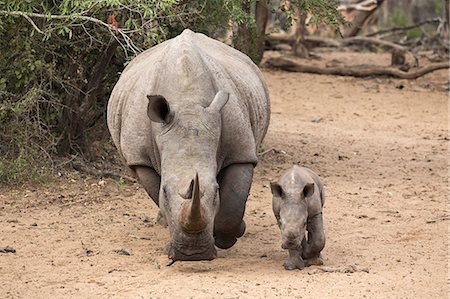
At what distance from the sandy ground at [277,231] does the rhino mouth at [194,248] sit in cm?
17

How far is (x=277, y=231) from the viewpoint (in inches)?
363

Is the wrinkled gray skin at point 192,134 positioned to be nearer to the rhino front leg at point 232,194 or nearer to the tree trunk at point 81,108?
the rhino front leg at point 232,194

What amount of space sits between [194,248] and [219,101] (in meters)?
1.10

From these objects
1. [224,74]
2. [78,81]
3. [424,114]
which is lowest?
[424,114]

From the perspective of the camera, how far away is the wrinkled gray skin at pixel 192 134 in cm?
701

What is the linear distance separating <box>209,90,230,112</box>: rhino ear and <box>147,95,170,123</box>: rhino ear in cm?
31

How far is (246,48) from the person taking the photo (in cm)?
1270

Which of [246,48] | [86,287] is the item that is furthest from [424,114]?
[86,287]

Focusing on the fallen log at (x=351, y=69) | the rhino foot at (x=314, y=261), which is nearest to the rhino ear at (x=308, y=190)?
the rhino foot at (x=314, y=261)

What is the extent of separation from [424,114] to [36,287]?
31.1ft

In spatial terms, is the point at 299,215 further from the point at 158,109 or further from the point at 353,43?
the point at 353,43

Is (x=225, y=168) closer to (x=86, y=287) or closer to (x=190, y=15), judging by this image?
(x=86, y=287)

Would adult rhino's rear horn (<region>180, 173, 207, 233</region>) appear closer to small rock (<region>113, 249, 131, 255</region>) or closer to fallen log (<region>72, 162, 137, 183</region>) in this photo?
small rock (<region>113, 249, 131, 255</region>)

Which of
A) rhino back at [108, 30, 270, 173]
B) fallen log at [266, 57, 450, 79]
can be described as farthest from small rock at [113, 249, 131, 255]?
fallen log at [266, 57, 450, 79]
